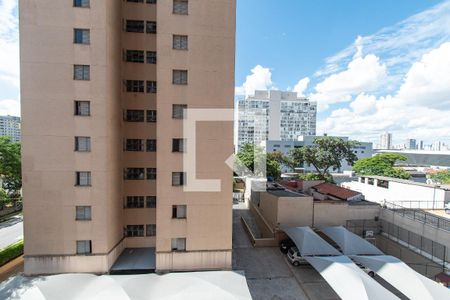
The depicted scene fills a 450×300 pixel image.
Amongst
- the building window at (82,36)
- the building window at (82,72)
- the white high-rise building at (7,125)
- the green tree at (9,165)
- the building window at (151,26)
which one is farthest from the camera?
the white high-rise building at (7,125)

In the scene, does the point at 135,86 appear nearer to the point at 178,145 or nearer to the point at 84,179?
the point at 178,145

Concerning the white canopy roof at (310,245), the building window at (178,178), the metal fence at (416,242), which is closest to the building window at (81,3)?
the building window at (178,178)

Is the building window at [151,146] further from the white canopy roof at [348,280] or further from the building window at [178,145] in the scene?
the white canopy roof at [348,280]

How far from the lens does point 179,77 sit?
41.2ft

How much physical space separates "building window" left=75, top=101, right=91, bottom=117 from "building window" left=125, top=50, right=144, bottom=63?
4.69 meters

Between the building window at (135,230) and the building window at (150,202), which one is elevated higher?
the building window at (150,202)

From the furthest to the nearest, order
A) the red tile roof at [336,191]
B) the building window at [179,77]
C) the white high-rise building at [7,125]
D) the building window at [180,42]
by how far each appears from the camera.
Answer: the white high-rise building at [7,125], the red tile roof at [336,191], the building window at [179,77], the building window at [180,42]

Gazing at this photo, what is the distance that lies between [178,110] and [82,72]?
5868 mm

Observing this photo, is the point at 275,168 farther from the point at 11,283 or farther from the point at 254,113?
the point at 254,113

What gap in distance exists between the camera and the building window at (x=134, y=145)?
49.5 feet

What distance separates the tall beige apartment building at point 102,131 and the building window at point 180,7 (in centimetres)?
6

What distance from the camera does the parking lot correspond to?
12.0m

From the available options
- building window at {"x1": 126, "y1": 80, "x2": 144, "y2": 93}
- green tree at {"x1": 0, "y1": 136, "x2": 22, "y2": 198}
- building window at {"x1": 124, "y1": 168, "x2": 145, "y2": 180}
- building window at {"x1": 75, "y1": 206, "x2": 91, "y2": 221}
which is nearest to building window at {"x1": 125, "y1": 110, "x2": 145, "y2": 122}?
building window at {"x1": 126, "y1": 80, "x2": 144, "y2": 93}

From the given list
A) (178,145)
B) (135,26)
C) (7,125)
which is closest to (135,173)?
(178,145)
